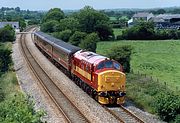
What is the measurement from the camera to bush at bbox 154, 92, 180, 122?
23.0m

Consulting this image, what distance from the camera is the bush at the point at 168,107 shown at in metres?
23.0

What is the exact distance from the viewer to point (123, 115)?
24188 mm

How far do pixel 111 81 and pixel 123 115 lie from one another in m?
3.19

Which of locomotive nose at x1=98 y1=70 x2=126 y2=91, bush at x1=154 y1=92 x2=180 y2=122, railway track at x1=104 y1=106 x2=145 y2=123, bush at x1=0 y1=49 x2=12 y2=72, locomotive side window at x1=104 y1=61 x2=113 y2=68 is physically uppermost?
locomotive side window at x1=104 y1=61 x2=113 y2=68

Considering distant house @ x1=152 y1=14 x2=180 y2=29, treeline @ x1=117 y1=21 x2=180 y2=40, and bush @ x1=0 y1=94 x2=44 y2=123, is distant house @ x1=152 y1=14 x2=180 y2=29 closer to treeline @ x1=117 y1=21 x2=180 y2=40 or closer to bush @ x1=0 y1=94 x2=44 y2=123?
treeline @ x1=117 y1=21 x2=180 y2=40

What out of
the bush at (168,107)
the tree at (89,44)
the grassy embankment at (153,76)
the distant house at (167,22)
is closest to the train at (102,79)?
the grassy embankment at (153,76)

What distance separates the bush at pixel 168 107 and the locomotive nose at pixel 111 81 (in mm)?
3636

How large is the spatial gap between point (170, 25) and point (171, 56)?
8249 cm

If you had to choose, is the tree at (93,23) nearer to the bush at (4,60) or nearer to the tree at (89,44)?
the tree at (89,44)

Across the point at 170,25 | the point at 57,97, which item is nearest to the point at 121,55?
the point at 57,97

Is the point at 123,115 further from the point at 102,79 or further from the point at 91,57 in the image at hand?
the point at 91,57

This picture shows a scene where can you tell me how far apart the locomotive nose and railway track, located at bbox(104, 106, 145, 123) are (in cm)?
139

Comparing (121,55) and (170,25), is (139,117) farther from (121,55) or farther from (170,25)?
(170,25)

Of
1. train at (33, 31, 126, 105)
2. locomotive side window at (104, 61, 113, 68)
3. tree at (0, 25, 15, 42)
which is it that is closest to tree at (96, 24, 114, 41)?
tree at (0, 25, 15, 42)
